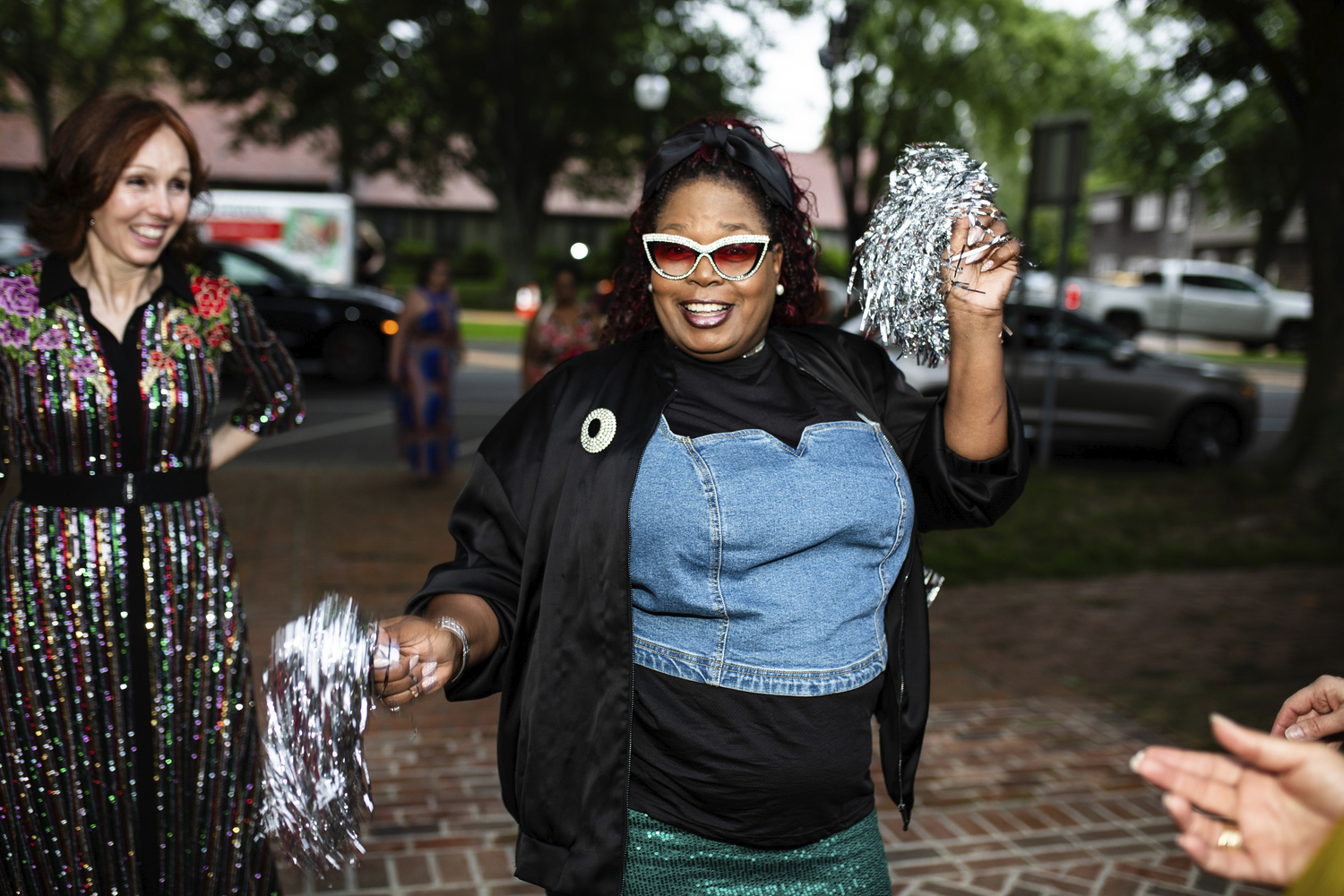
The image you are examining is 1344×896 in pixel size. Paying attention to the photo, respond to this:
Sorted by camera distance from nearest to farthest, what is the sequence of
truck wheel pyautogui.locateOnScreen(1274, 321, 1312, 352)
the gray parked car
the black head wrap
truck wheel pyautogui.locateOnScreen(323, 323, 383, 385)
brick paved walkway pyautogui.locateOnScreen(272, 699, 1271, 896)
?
the black head wrap
brick paved walkway pyautogui.locateOnScreen(272, 699, 1271, 896)
the gray parked car
truck wheel pyautogui.locateOnScreen(323, 323, 383, 385)
truck wheel pyautogui.locateOnScreen(1274, 321, 1312, 352)

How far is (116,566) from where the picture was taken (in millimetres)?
2420

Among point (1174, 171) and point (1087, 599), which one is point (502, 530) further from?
point (1174, 171)

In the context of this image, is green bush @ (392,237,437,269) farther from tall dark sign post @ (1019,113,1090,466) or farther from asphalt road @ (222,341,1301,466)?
tall dark sign post @ (1019,113,1090,466)

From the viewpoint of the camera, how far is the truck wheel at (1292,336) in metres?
26.1

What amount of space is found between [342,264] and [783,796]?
2467 centimetres

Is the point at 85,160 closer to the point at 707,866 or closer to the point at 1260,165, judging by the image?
the point at 707,866

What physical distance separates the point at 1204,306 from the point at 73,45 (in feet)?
89.9

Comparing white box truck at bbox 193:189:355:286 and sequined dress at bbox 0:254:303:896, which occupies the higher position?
white box truck at bbox 193:189:355:286

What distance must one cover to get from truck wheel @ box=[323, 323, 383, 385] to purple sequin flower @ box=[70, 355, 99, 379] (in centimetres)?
1322

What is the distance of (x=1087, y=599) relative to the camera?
7066 millimetres

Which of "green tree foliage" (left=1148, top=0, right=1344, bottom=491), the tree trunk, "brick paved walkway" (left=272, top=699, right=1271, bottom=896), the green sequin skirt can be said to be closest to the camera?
the green sequin skirt

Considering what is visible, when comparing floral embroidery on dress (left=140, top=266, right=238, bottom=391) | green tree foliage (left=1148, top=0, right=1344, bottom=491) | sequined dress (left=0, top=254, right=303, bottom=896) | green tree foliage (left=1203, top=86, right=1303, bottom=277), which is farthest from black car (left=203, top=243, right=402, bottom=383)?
green tree foliage (left=1203, top=86, right=1303, bottom=277)

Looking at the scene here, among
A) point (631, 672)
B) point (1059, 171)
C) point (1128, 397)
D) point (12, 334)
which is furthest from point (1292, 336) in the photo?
point (12, 334)

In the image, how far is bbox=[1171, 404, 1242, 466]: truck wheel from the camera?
37.3ft
